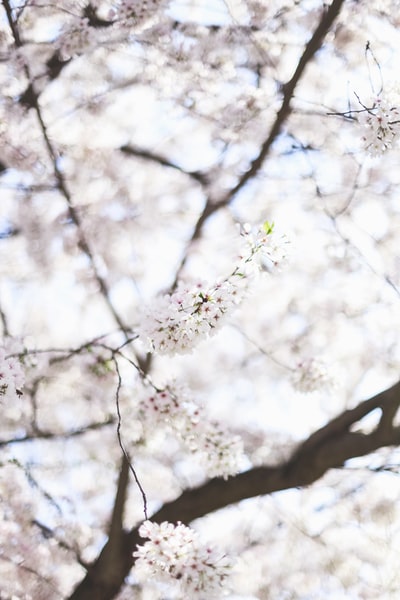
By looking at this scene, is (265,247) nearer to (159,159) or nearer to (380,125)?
(380,125)

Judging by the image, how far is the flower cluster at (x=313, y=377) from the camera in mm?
4461

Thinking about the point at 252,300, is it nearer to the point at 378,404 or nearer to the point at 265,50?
the point at 265,50

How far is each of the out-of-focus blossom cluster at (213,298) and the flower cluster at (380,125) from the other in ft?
2.66

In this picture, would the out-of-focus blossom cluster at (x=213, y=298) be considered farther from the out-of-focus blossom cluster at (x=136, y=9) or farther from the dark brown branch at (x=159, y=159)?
the dark brown branch at (x=159, y=159)

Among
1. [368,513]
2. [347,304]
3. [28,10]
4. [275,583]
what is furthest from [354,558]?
[28,10]

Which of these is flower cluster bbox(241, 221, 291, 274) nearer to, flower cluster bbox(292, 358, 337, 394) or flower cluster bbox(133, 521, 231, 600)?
flower cluster bbox(133, 521, 231, 600)

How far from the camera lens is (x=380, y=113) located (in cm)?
283

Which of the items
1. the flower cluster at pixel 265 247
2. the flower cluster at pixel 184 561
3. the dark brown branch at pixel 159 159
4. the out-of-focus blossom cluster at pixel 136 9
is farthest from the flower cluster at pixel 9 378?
the dark brown branch at pixel 159 159

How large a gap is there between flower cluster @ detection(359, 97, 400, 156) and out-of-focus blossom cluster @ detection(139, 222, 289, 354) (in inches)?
31.9

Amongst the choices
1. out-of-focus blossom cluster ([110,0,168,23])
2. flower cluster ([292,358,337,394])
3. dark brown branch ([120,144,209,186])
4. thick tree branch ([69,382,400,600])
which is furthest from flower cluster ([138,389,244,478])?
out-of-focus blossom cluster ([110,0,168,23])

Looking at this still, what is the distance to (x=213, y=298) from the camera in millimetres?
2490

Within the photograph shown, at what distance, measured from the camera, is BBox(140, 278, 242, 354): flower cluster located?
8.19 ft

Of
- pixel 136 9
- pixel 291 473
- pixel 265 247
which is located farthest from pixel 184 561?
pixel 136 9

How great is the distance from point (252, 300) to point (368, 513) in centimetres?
279
